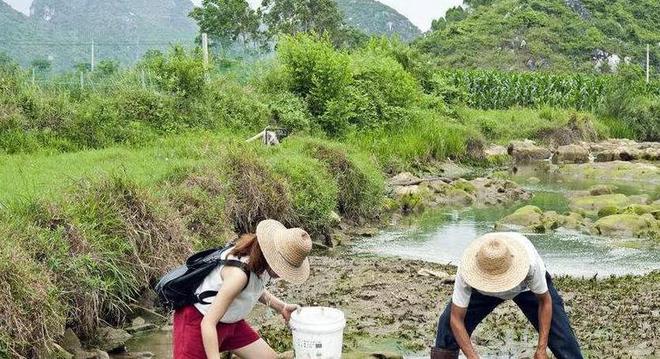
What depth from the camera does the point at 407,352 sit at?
8547 millimetres

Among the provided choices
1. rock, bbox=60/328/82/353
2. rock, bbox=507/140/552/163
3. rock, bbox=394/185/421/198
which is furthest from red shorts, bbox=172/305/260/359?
rock, bbox=507/140/552/163

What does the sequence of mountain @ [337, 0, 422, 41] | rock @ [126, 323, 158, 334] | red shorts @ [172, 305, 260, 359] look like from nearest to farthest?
red shorts @ [172, 305, 260, 359]
rock @ [126, 323, 158, 334]
mountain @ [337, 0, 422, 41]

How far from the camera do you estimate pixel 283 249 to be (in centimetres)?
516

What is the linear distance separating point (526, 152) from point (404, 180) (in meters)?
11.7

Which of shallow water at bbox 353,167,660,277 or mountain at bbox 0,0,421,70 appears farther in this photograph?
mountain at bbox 0,0,421,70

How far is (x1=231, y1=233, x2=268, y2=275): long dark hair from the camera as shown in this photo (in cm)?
514

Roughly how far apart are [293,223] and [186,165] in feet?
6.32

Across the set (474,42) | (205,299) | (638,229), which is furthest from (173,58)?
(474,42)

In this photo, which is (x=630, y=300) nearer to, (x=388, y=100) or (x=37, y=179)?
(x=37, y=179)

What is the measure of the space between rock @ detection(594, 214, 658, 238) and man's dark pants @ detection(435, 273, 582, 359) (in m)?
11.2

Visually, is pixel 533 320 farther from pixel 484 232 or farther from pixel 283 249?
pixel 484 232

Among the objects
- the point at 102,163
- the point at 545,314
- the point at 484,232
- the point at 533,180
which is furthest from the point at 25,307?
the point at 533,180

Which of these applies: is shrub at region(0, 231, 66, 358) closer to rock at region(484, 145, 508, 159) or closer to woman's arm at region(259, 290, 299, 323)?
woman's arm at region(259, 290, 299, 323)

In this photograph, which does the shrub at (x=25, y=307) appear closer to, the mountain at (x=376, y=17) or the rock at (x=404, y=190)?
the rock at (x=404, y=190)
